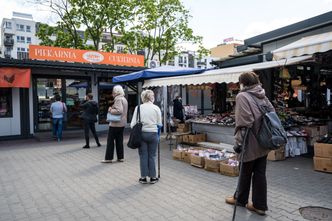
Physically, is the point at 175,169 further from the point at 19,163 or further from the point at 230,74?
the point at 19,163

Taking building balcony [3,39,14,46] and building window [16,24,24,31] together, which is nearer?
building balcony [3,39,14,46]

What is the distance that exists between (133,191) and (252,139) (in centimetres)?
228

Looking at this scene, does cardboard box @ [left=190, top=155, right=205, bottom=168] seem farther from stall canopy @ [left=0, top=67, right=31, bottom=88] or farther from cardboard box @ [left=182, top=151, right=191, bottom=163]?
stall canopy @ [left=0, top=67, right=31, bottom=88]

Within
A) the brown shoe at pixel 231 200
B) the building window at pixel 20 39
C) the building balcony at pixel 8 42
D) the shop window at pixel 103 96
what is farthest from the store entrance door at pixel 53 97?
the building window at pixel 20 39

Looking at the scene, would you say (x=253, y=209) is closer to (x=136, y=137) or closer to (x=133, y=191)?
(x=133, y=191)

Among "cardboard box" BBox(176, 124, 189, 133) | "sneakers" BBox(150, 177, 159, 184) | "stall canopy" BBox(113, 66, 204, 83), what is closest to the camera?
"sneakers" BBox(150, 177, 159, 184)

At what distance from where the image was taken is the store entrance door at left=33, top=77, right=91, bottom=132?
12.1 meters

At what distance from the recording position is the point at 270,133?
3443 millimetres

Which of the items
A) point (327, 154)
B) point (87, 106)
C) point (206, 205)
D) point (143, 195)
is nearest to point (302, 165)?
point (327, 154)

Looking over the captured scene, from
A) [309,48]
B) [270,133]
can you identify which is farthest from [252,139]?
[309,48]

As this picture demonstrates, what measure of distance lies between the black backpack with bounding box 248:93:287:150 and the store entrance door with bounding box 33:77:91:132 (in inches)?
426

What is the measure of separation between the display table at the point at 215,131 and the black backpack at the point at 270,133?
14.6ft

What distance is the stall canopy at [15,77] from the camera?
10391 millimetres

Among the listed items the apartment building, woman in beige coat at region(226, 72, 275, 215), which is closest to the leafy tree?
woman in beige coat at region(226, 72, 275, 215)
